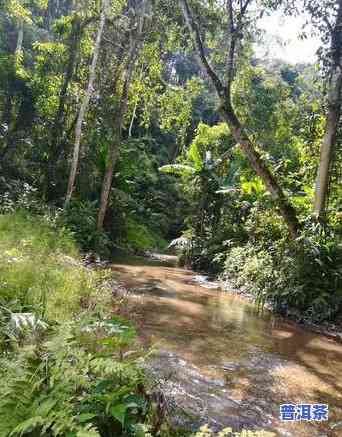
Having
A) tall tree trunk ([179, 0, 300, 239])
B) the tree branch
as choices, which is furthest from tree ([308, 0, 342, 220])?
the tree branch

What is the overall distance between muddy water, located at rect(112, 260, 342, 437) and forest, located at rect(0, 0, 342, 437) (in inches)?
19.9

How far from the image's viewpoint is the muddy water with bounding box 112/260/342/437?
3791mm

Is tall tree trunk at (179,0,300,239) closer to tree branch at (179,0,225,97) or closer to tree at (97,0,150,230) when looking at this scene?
tree branch at (179,0,225,97)

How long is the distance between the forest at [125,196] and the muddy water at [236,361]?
50cm

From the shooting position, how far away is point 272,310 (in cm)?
895

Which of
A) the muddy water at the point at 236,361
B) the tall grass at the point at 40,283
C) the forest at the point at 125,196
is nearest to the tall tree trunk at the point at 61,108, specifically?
the forest at the point at 125,196

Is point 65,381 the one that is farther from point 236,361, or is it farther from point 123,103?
point 123,103

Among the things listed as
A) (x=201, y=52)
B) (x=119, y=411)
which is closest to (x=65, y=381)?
(x=119, y=411)

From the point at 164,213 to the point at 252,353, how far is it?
2053cm

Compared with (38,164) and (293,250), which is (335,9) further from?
(38,164)

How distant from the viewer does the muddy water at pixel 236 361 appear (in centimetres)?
379

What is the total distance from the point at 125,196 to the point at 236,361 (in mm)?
11274

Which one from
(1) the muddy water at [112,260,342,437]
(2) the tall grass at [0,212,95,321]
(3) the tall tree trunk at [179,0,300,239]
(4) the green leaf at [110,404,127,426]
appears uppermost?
(3) the tall tree trunk at [179,0,300,239]

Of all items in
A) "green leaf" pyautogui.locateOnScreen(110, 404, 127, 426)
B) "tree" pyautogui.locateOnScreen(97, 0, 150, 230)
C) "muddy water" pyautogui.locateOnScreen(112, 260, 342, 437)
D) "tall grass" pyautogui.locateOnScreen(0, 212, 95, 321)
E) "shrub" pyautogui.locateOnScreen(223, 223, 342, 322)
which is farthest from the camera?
Answer: "tree" pyautogui.locateOnScreen(97, 0, 150, 230)
